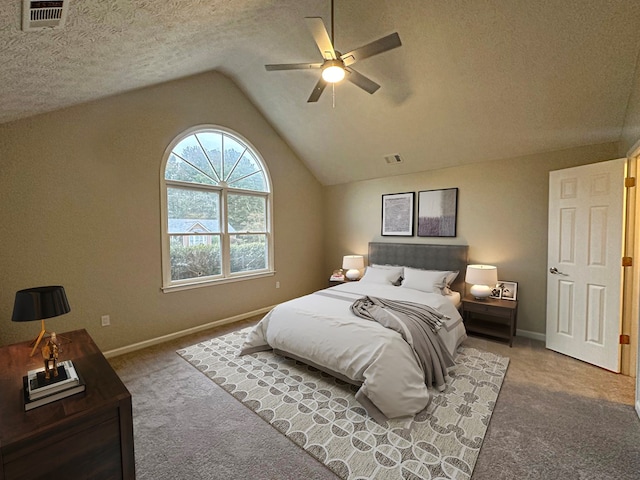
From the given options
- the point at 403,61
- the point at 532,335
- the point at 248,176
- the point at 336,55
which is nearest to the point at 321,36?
the point at 336,55

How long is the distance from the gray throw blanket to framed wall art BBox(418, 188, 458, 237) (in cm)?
184

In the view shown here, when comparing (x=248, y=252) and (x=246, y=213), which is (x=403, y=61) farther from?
(x=248, y=252)

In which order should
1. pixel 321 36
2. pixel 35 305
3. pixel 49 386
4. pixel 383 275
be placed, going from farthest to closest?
pixel 383 275, pixel 321 36, pixel 35 305, pixel 49 386

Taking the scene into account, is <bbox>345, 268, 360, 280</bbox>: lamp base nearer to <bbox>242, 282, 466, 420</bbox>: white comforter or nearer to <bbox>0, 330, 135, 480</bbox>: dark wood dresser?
<bbox>242, 282, 466, 420</bbox>: white comforter

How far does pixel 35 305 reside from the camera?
5.33ft

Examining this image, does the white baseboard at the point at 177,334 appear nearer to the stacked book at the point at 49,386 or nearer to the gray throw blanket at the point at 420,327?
the stacked book at the point at 49,386

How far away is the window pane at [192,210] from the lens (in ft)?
12.6

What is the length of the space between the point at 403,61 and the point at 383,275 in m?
2.81

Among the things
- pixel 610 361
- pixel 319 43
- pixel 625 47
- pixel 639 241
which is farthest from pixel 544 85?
pixel 610 361

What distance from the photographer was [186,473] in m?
1.70

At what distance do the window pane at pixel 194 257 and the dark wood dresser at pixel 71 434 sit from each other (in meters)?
2.45

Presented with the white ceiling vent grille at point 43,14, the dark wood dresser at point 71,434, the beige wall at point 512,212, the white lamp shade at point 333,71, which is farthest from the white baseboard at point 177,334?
the white lamp shade at point 333,71

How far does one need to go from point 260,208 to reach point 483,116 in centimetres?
351

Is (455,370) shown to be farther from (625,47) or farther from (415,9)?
(415,9)
